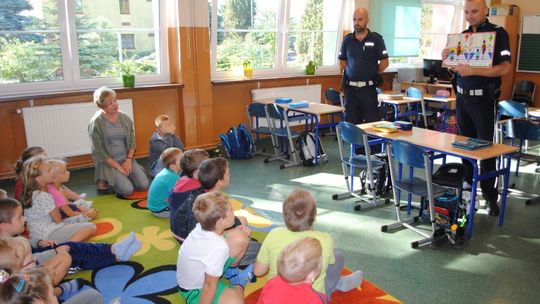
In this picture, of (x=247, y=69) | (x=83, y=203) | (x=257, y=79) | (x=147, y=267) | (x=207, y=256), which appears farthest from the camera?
(x=257, y=79)

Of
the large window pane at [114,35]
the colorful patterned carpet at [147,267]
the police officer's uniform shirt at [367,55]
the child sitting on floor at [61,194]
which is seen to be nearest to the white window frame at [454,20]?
the police officer's uniform shirt at [367,55]

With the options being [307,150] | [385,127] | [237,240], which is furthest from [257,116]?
[237,240]

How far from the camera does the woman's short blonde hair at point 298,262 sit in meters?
1.74

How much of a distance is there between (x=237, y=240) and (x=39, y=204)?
153 cm

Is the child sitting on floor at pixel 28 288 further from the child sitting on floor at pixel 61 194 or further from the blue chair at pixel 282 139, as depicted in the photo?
the blue chair at pixel 282 139

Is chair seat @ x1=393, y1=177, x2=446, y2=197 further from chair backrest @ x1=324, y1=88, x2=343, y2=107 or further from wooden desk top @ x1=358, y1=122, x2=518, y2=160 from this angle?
chair backrest @ x1=324, y1=88, x2=343, y2=107

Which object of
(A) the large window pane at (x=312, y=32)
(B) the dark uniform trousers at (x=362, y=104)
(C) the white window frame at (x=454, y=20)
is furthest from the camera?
(C) the white window frame at (x=454, y=20)

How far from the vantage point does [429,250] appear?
3.41 metres

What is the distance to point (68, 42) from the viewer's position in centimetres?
541

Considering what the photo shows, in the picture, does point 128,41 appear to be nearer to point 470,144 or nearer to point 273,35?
point 273,35

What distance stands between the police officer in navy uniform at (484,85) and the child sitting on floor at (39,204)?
3.36 m

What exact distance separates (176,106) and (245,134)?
41.0 inches

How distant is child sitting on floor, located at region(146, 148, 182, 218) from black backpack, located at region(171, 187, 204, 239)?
0.78m

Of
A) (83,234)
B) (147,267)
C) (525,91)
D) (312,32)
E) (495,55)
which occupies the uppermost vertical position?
(312,32)
